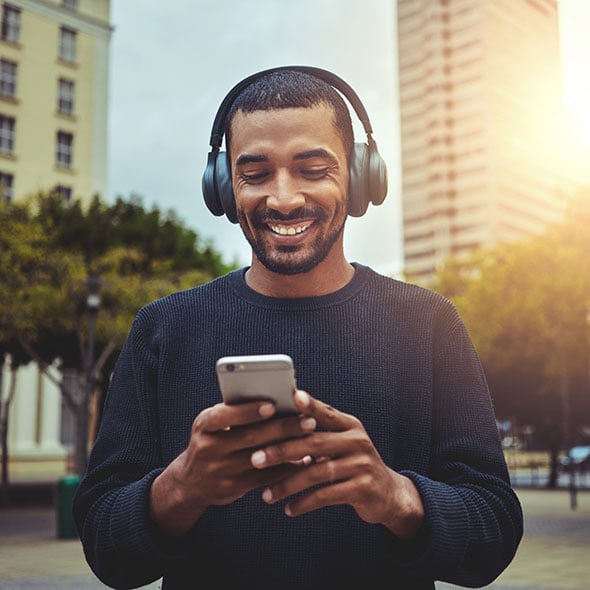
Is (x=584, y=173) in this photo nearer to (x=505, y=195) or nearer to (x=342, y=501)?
(x=342, y=501)

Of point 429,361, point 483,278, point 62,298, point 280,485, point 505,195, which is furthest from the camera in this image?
point 505,195

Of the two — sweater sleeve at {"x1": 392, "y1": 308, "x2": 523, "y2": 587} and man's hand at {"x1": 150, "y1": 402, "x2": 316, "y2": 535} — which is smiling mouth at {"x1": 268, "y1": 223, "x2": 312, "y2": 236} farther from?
man's hand at {"x1": 150, "y1": 402, "x2": 316, "y2": 535}

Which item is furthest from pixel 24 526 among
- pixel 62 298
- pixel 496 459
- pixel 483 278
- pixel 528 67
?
pixel 528 67

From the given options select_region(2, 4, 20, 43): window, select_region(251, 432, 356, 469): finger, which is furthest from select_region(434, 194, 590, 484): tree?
select_region(2, 4, 20, 43): window

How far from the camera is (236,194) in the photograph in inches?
87.6

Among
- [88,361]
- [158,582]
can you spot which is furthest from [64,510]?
[158,582]

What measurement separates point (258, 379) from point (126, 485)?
703 millimetres

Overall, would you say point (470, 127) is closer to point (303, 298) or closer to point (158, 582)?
→ point (158, 582)

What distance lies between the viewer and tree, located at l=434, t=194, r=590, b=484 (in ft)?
69.8

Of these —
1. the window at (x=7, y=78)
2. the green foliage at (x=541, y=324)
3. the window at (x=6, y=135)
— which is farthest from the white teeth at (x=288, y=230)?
the window at (x=7, y=78)

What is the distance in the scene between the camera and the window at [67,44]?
136 feet

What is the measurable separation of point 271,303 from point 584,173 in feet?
66.1

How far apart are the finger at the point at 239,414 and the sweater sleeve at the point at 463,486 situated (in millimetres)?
509

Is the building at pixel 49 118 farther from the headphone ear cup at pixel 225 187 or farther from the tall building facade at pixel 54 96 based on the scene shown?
the headphone ear cup at pixel 225 187
